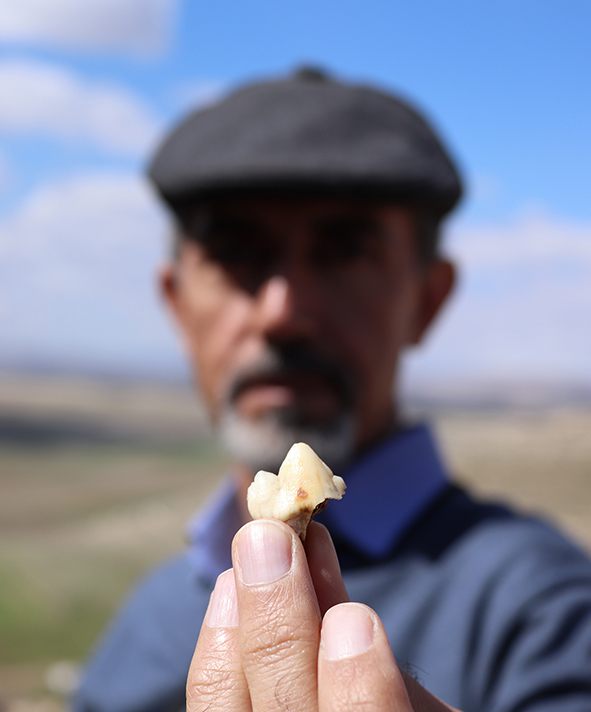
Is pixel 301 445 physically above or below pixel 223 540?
below

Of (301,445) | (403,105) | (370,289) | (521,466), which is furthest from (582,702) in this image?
(521,466)

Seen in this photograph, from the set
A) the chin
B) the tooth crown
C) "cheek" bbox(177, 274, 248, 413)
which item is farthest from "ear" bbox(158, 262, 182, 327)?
the tooth crown

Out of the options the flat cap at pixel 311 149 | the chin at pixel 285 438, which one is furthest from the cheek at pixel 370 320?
the flat cap at pixel 311 149

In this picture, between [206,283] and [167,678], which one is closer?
[167,678]

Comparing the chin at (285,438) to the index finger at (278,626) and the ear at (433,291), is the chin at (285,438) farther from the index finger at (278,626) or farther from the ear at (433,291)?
the index finger at (278,626)

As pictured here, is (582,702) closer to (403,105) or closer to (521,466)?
(403,105)

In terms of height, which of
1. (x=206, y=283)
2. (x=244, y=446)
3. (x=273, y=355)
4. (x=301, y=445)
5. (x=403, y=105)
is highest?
(x=403, y=105)
